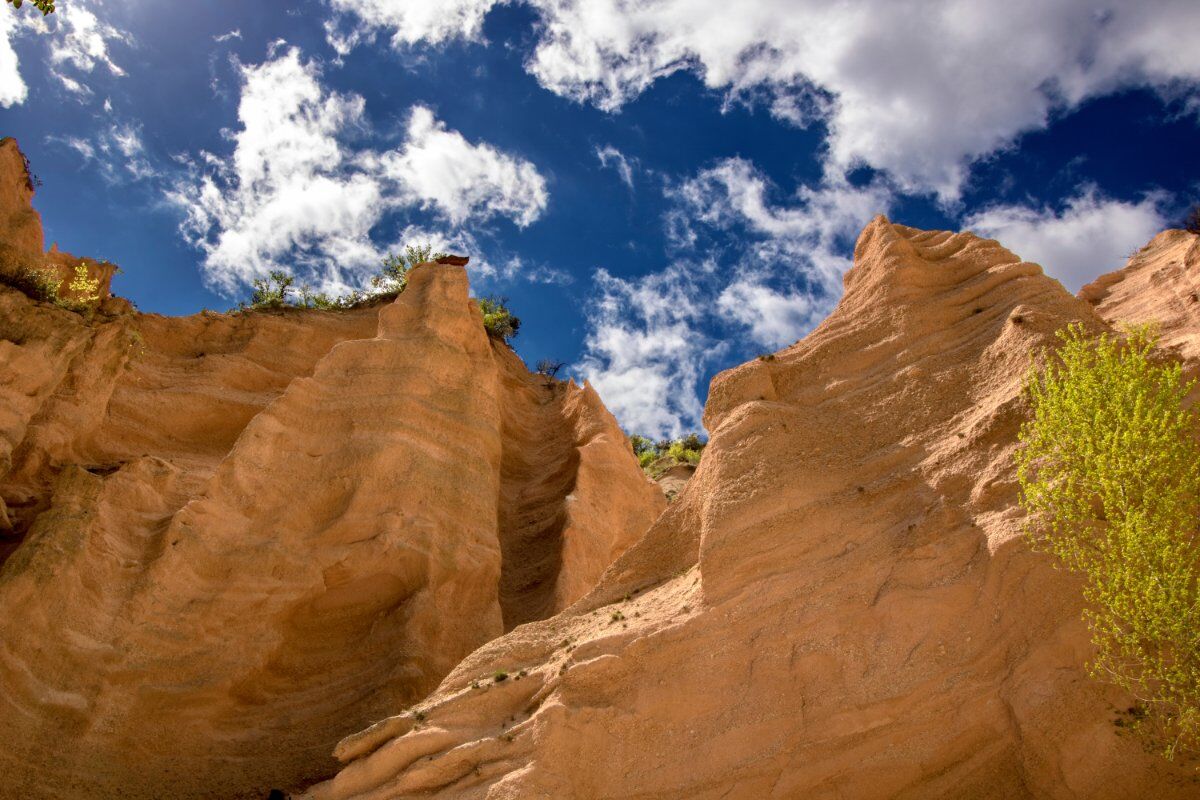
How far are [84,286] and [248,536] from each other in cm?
988

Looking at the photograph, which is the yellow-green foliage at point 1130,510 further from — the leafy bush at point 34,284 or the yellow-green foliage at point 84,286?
the yellow-green foliage at point 84,286

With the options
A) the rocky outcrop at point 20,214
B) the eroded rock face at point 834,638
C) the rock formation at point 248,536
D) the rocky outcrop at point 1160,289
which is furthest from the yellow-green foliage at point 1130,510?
the rocky outcrop at point 20,214

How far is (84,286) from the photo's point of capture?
24922 millimetres

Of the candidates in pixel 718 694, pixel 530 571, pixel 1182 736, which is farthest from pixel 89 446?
pixel 1182 736

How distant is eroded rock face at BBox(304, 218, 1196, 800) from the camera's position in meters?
12.6

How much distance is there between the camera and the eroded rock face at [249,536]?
54.9 ft

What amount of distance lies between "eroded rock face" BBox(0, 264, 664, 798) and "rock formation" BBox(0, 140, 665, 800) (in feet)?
0.15

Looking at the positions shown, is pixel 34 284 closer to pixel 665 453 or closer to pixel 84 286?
pixel 84 286

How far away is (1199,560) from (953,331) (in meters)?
6.20

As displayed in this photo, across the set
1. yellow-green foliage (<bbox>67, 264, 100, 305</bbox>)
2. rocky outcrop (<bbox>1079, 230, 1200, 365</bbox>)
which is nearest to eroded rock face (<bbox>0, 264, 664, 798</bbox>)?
yellow-green foliage (<bbox>67, 264, 100, 305</bbox>)

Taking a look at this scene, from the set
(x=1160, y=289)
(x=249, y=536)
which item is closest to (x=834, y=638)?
(x=249, y=536)

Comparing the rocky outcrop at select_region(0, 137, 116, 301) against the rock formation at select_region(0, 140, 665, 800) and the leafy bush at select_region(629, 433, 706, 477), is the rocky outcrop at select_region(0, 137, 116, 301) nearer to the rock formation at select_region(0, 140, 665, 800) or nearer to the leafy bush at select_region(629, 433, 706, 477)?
the rock formation at select_region(0, 140, 665, 800)

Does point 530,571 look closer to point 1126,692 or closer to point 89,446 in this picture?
point 89,446

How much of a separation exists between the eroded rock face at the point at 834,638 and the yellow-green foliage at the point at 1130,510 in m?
0.43
